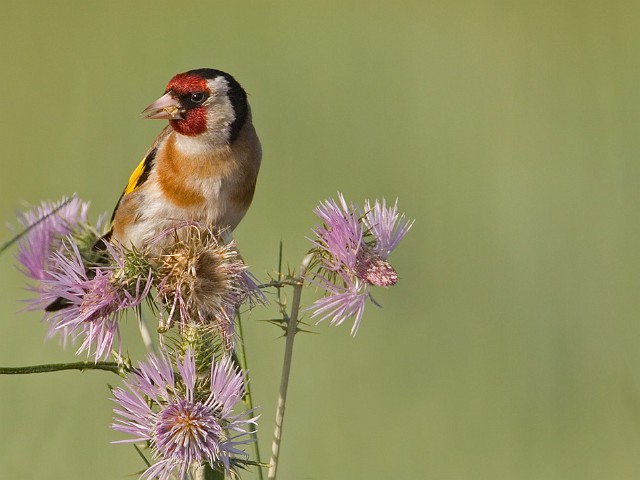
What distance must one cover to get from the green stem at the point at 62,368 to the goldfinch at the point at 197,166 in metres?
0.85

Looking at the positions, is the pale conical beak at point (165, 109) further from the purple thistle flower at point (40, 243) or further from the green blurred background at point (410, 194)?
the green blurred background at point (410, 194)

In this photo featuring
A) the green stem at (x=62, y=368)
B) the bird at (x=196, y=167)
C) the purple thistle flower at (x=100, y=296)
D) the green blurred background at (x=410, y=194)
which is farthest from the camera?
the green blurred background at (x=410, y=194)

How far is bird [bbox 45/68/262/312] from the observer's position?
10.5 ft

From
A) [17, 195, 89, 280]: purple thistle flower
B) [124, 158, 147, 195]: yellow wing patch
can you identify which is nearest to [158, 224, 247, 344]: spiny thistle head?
[17, 195, 89, 280]: purple thistle flower

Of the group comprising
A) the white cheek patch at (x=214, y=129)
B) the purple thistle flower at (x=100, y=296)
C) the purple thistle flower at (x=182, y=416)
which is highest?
the white cheek patch at (x=214, y=129)

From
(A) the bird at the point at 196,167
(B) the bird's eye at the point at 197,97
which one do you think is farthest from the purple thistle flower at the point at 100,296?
(B) the bird's eye at the point at 197,97

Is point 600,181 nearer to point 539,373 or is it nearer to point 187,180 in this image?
point 539,373

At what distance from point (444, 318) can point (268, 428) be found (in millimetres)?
1360

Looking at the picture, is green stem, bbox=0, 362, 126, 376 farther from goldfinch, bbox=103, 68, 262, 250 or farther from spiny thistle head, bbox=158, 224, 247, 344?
goldfinch, bbox=103, 68, 262, 250

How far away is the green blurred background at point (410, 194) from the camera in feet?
15.5

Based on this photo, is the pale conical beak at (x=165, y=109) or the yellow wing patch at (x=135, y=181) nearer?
the pale conical beak at (x=165, y=109)

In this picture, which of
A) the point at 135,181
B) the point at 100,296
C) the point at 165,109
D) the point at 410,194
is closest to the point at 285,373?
the point at 100,296

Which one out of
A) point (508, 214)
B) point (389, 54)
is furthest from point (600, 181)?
point (389, 54)

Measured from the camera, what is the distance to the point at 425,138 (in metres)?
7.46
